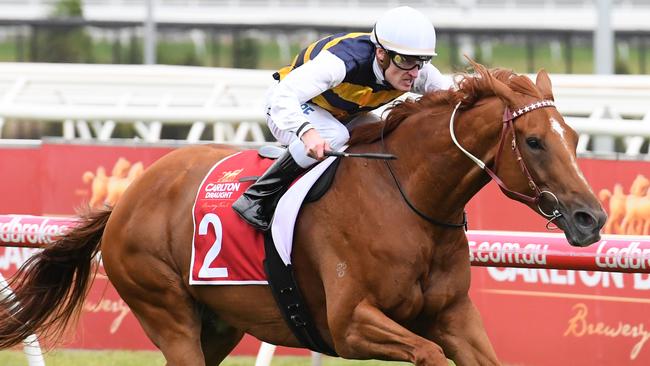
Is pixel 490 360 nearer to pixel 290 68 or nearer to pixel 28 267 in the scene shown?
pixel 290 68

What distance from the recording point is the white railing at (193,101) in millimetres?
7602

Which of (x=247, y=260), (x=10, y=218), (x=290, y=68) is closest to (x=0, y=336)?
(x=10, y=218)

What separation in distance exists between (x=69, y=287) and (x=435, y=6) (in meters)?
21.7

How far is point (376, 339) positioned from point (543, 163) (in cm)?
85

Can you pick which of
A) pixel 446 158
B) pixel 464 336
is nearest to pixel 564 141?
pixel 446 158

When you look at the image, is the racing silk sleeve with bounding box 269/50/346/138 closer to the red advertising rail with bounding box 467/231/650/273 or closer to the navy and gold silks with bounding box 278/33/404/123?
the navy and gold silks with bounding box 278/33/404/123

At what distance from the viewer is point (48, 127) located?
1582 centimetres

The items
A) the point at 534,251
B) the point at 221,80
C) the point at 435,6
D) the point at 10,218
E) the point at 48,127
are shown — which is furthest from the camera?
the point at 435,6

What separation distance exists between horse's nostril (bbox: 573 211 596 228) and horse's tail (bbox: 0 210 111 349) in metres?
2.36

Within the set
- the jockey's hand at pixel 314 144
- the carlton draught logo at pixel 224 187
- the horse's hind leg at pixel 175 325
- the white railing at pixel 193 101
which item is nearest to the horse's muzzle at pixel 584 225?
the jockey's hand at pixel 314 144

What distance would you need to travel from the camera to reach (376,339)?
4555 mm

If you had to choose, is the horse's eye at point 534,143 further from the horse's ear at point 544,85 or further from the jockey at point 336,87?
the jockey at point 336,87

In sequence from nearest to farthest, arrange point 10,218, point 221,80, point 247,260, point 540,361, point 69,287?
point 247,260
point 69,287
point 10,218
point 540,361
point 221,80

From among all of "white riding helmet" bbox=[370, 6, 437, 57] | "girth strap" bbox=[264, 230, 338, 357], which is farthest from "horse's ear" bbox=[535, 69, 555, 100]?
"girth strap" bbox=[264, 230, 338, 357]
